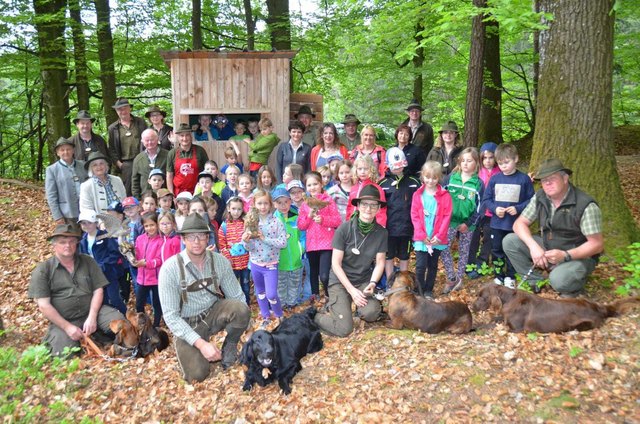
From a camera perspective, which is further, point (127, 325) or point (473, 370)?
point (127, 325)

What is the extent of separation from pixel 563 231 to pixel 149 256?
507 centimetres

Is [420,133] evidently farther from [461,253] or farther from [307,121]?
[461,253]

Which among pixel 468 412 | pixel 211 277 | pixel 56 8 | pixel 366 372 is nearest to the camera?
pixel 468 412

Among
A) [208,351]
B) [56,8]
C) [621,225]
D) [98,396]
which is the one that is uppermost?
[56,8]

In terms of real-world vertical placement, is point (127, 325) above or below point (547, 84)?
below

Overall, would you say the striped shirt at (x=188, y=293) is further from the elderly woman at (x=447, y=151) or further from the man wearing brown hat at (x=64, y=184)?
the elderly woman at (x=447, y=151)

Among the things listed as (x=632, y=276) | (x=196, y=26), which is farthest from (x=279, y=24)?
(x=632, y=276)

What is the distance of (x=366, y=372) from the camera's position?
4301mm

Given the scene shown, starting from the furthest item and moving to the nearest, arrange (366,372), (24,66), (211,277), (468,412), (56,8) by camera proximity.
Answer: (24,66) < (56,8) < (211,277) < (366,372) < (468,412)

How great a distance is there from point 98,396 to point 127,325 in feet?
3.48

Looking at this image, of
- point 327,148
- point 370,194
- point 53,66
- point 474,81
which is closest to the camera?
point 370,194

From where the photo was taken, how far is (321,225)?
6129 mm

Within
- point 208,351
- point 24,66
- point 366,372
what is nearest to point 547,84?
point 366,372

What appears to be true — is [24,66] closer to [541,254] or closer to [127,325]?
[127,325]
